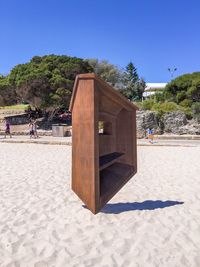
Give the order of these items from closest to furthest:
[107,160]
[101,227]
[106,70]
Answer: [101,227], [107,160], [106,70]

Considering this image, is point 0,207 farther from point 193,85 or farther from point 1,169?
point 193,85

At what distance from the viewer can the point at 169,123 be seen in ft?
83.1

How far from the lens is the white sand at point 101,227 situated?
3.17m

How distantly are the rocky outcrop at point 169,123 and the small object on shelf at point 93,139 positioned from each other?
1932 cm

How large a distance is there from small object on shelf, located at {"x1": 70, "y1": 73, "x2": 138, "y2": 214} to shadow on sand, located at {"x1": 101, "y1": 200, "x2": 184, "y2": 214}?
0.51m

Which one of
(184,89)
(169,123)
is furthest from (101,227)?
(184,89)

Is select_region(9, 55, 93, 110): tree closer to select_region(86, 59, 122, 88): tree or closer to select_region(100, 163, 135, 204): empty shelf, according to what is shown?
select_region(86, 59, 122, 88): tree

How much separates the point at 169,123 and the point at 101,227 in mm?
22286

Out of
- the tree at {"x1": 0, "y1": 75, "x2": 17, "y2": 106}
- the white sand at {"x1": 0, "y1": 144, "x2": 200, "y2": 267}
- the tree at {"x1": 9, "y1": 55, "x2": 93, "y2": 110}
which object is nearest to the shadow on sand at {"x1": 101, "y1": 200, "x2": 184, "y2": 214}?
the white sand at {"x1": 0, "y1": 144, "x2": 200, "y2": 267}

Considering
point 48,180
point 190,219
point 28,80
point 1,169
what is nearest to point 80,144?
point 190,219

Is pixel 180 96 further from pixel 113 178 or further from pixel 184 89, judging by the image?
pixel 113 178

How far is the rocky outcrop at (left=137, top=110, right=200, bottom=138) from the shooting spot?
958 inches

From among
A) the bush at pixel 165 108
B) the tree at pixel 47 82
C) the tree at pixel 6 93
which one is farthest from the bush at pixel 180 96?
the tree at pixel 6 93

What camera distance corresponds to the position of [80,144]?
389cm
